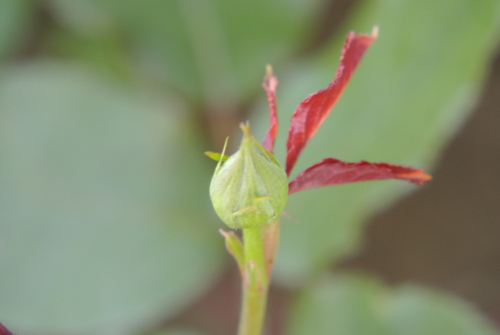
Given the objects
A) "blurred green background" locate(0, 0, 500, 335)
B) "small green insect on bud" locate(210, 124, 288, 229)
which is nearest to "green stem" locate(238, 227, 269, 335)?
"small green insect on bud" locate(210, 124, 288, 229)

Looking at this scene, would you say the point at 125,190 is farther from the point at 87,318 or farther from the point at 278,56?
the point at 278,56

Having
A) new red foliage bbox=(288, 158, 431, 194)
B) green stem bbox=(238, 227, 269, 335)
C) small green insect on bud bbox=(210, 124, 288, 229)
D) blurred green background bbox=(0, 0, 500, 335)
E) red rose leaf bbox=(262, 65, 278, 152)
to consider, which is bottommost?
green stem bbox=(238, 227, 269, 335)

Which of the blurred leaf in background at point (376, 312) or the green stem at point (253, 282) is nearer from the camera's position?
the green stem at point (253, 282)

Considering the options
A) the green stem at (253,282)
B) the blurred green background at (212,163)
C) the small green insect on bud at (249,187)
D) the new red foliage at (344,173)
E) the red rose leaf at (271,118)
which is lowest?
the green stem at (253,282)

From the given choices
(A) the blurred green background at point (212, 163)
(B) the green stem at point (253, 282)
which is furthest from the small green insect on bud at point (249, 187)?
(A) the blurred green background at point (212, 163)

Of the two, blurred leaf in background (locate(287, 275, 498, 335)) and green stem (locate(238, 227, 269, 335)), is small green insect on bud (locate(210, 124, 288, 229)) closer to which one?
green stem (locate(238, 227, 269, 335))

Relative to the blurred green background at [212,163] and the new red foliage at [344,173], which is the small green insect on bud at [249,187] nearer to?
the new red foliage at [344,173]

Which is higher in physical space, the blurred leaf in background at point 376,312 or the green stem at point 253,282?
the blurred leaf in background at point 376,312
